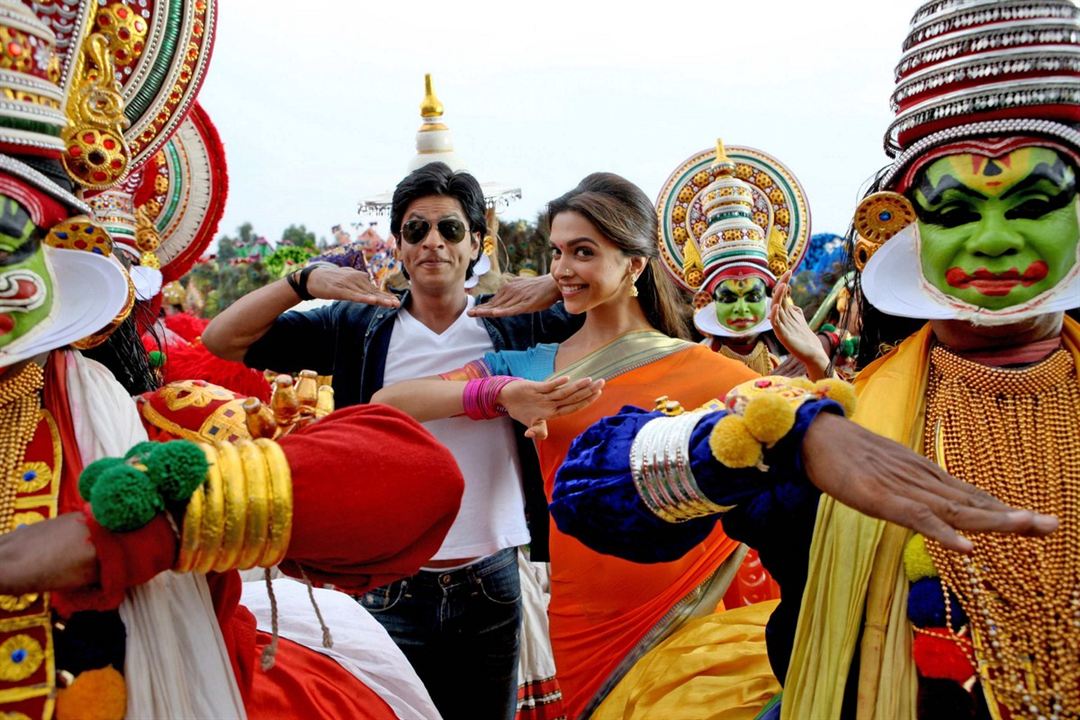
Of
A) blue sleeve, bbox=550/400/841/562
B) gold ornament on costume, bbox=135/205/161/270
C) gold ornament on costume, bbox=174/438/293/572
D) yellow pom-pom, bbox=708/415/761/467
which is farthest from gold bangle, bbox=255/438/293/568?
gold ornament on costume, bbox=135/205/161/270

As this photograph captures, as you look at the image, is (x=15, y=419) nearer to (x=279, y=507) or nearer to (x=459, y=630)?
(x=279, y=507)

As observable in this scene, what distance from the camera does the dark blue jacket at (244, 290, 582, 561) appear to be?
3.58 m

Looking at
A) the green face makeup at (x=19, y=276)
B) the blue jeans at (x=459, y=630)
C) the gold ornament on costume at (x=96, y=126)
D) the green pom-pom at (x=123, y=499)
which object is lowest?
the blue jeans at (x=459, y=630)

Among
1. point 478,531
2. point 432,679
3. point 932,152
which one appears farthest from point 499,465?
point 932,152

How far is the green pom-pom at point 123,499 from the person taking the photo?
5.40 feet

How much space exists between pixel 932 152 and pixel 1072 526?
746 mm

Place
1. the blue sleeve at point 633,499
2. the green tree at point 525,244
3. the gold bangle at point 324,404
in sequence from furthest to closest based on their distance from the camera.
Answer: the green tree at point 525,244 → the gold bangle at point 324,404 → the blue sleeve at point 633,499

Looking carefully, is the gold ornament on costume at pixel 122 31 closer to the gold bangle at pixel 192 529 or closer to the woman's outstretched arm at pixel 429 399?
the gold bangle at pixel 192 529

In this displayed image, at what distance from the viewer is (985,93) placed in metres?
2.03

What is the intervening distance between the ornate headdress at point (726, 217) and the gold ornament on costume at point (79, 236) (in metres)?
4.43

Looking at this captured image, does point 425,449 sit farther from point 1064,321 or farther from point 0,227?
point 1064,321

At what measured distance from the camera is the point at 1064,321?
7.11ft

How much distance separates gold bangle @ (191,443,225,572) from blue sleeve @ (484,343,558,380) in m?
1.73

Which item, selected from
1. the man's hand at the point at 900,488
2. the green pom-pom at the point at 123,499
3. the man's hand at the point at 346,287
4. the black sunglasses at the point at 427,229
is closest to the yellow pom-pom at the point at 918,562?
the man's hand at the point at 900,488
